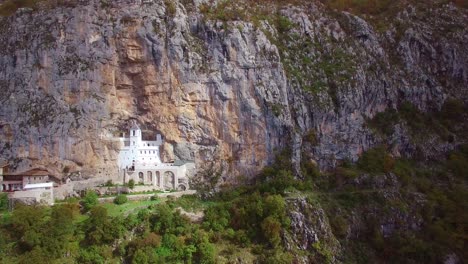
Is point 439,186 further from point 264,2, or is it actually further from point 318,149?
point 264,2

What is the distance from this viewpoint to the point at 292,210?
49844mm

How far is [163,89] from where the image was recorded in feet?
175

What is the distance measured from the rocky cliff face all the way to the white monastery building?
104cm

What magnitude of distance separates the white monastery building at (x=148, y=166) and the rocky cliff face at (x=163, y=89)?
3.40 feet

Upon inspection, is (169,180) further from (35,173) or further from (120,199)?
(35,173)

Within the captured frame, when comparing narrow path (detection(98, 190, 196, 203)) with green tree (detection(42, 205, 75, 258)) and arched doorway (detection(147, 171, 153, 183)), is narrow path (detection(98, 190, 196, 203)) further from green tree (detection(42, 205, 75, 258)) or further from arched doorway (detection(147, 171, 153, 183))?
green tree (detection(42, 205, 75, 258))

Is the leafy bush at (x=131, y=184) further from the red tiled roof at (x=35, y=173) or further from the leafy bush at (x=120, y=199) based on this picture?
the red tiled roof at (x=35, y=173)

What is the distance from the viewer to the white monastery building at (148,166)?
52188mm

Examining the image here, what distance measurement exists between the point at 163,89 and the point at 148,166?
25.4 feet

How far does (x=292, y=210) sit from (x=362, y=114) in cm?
1958

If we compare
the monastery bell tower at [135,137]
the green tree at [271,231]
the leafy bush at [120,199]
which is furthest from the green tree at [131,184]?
the green tree at [271,231]

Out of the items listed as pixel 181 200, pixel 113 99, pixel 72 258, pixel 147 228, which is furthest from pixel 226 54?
pixel 72 258

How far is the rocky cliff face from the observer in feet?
172

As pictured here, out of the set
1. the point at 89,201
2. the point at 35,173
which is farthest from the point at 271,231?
the point at 35,173
